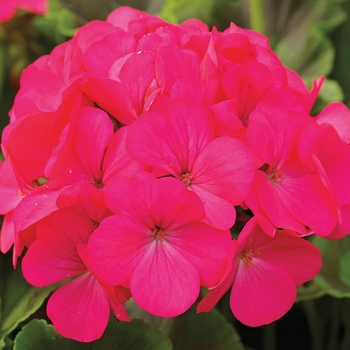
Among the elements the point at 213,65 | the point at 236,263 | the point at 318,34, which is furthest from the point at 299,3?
the point at 236,263

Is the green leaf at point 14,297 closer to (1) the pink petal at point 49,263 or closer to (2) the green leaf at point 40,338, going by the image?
(2) the green leaf at point 40,338

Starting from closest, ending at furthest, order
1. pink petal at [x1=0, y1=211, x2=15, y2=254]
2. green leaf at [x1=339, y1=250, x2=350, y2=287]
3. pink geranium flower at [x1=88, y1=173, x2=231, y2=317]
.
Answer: pink geranium flower at [x1=88, y1=173, x2=231, y2=317]
pink petal at [x1=0, y1=211, x2=15, y2=254]
green leaf at [x1=339, y1=250, x2=350, y2=287]

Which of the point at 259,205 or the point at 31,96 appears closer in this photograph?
the point at 259,205

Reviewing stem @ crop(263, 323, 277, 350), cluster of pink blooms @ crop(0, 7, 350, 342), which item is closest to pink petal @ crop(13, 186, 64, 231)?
cluster of pink blooms @ crop(0, 7, 350, 342)

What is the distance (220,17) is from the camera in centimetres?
130

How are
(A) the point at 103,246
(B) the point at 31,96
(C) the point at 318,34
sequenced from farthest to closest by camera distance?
(C) the point at 318,34 < (B) the point at 31,96 < (A) the point at 103,246

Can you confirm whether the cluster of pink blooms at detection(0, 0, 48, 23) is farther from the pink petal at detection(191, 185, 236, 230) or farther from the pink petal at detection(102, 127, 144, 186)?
the pink petal at detection(191, 185, 236, 230)

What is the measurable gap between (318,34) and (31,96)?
0.78m

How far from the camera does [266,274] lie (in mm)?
605

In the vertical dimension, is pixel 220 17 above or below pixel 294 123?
below

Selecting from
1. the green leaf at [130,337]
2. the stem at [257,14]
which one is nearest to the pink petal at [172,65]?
the green leaf at [130,337]

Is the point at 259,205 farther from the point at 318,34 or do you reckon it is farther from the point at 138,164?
the point at 318,34

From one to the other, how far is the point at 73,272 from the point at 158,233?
12cm

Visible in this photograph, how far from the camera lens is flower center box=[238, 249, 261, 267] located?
61 cm
